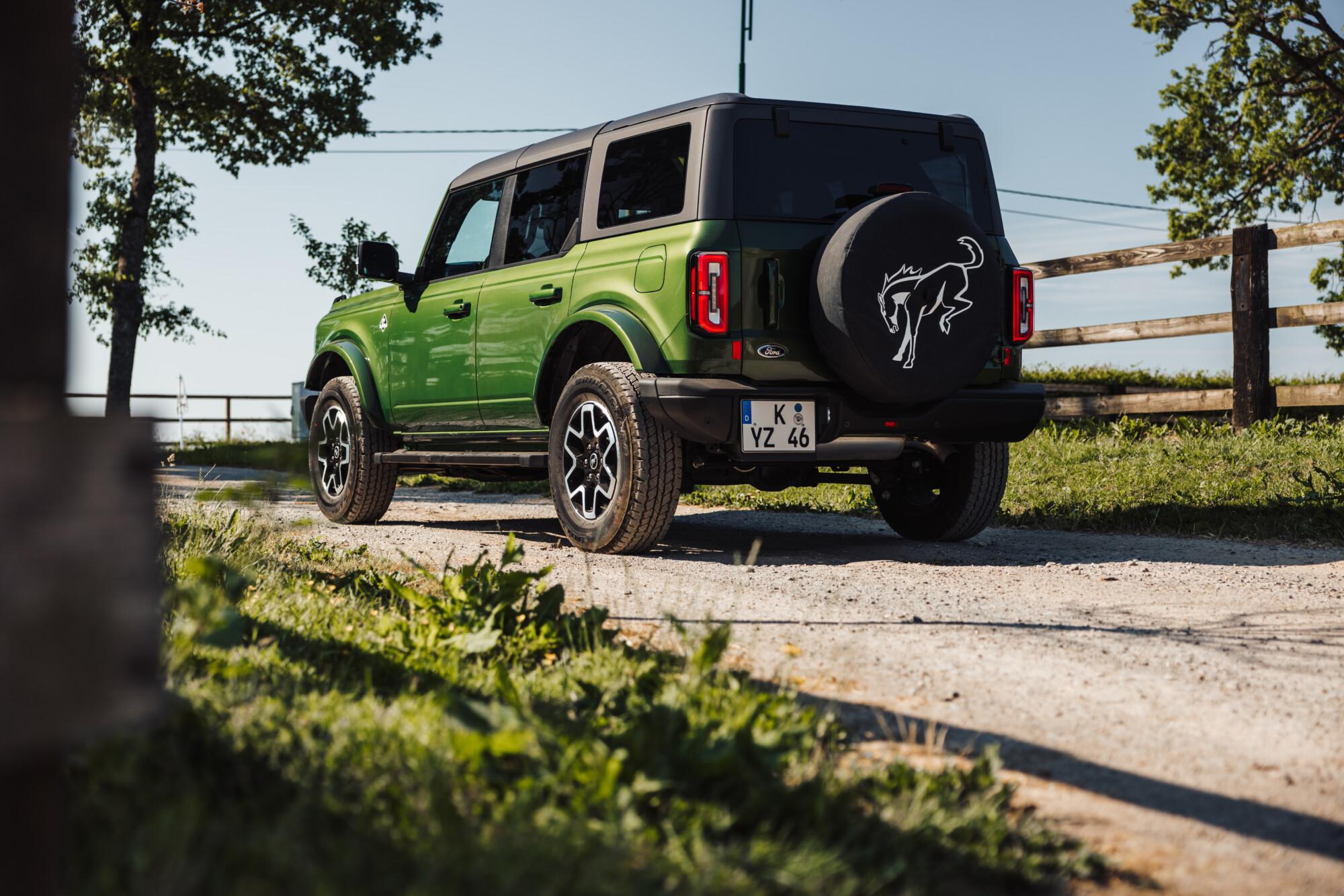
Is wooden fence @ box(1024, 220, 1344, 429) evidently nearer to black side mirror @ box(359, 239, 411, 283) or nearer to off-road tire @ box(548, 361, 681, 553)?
off-road tire @ box(548, 361, 681, 553)

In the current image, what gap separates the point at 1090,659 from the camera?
3756 millimetres

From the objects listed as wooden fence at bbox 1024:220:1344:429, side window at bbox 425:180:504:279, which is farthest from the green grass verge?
wooden fence at bbox 1024:220:1344:429

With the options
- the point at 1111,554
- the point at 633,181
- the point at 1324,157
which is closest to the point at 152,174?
the point at 633,181

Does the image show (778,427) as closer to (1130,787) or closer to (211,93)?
(1130,787)

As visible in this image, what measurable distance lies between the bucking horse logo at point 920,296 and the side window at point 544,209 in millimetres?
1913

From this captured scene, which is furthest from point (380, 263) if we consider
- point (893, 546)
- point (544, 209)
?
point (893, 546)

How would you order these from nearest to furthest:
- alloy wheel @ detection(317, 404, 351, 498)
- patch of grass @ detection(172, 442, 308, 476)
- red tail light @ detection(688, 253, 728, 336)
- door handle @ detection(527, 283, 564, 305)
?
patch of grass @ detection(172, 442, 308, 476), red tail light @ detection(688, 253, 728, 336), door handle @ detection(527, 283, 564, 305), alloy wheel @ detection(317, 404, 351, 498)

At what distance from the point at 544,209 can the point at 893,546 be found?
267cm

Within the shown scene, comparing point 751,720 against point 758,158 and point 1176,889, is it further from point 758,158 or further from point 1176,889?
point 758,158

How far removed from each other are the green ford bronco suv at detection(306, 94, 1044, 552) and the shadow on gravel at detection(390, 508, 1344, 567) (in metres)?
0.37

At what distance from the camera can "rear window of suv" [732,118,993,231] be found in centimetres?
583

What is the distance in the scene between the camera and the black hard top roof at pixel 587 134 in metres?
5.93

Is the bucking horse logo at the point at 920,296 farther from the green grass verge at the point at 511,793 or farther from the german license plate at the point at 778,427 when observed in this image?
the green grass verge at the point at 511,793

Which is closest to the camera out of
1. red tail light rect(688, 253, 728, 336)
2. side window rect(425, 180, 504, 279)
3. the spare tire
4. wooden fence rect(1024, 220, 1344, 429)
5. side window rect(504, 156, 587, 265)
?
the spare tire
